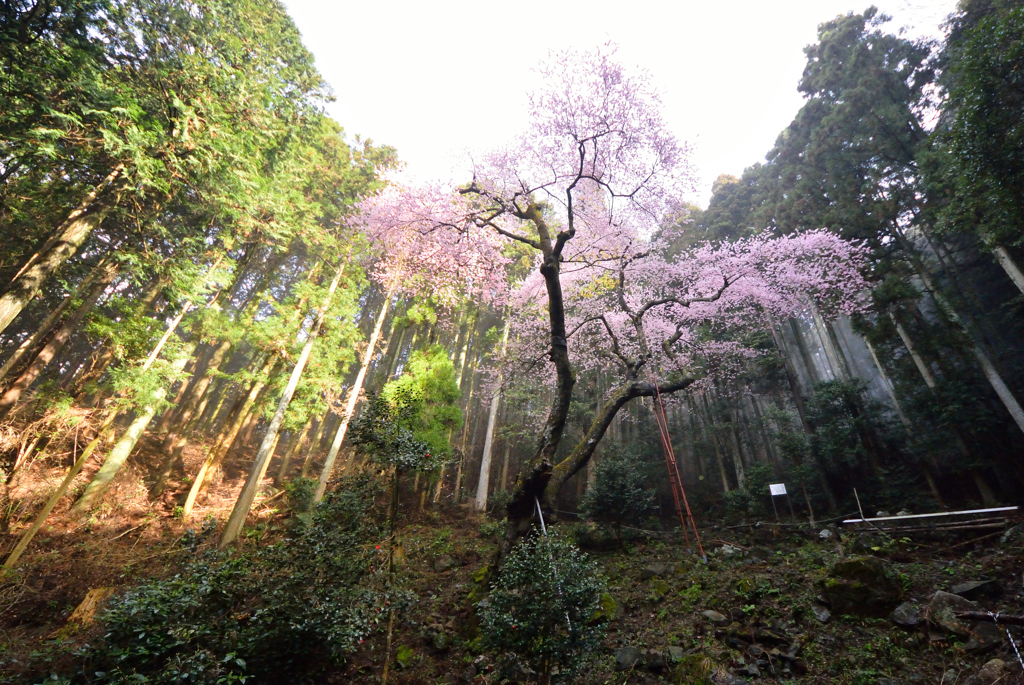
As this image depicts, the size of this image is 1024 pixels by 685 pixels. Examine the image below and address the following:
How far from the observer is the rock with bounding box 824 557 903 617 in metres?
5.01

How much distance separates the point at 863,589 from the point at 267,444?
12.0m

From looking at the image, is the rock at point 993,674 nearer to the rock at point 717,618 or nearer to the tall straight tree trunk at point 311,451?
the rock at point 717,618

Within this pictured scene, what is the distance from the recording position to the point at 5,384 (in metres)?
7.97

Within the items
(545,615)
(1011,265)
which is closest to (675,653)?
(545,615)

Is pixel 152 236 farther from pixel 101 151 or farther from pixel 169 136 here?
pixel 169 136

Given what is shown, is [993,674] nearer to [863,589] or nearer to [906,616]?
[906,616]

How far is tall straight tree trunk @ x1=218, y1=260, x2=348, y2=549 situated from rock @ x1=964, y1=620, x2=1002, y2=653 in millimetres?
12050

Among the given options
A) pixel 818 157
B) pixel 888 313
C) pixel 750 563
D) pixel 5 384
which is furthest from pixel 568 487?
pixel 5 384

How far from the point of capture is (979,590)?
4.91 m

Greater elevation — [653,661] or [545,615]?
[545,615]

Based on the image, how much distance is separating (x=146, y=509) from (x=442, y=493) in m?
9.18

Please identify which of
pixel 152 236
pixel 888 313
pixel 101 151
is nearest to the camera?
pixel 101 151

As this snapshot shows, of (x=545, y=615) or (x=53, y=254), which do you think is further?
(x=53, y=254)

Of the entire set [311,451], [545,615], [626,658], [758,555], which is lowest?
[626,658]
